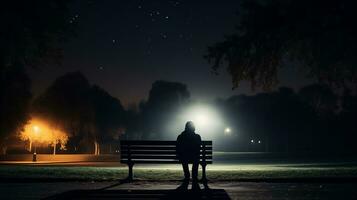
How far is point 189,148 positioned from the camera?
48.6 ft

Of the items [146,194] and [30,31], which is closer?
[146,194]

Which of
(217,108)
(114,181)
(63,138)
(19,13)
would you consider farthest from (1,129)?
(217,108)

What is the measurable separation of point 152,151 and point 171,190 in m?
3.74

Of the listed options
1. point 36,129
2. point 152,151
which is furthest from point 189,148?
point 36,129

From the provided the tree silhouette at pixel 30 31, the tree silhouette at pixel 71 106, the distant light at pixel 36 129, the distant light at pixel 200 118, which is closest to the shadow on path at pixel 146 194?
the tree silhouette at pixel 30 31

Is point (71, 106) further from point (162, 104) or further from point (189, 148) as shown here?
point (189, 148)

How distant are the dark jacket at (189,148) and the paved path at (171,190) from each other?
765 mm

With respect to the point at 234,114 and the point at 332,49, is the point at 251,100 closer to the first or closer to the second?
the point at 234,114

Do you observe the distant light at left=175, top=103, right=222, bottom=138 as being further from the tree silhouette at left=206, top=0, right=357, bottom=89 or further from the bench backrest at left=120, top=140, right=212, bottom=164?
the bench backrest at left=120, top=140, right=212, bottom=164

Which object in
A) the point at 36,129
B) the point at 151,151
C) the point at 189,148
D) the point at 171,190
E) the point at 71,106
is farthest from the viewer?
the point at 71,106

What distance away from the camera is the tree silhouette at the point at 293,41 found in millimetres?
18500

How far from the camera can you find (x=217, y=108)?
121562 mm

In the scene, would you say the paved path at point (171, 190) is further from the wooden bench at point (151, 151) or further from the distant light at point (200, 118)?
the distant light at point (200, 118)

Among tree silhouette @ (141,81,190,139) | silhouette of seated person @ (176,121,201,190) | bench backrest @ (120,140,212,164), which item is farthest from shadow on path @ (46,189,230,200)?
tree silhouette @ (141,81,190,139)
